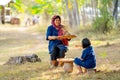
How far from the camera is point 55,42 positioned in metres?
10.9

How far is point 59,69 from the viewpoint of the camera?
34.5ft

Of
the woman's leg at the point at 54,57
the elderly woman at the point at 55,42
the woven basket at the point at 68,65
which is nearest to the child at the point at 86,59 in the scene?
the woven basket at the point at 68,65

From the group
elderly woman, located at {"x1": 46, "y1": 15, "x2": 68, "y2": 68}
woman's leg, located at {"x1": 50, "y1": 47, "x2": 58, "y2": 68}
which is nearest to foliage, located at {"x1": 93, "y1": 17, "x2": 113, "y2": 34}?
elderly woman, located at {"x1": 46, "y1": 15, "x2": 68, "y2": 68}

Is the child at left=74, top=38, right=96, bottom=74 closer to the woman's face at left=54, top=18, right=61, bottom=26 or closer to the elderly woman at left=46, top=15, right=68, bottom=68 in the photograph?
the elderly woman at left=46, top=15, right=68, bottom=68

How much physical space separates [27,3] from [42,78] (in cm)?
5323

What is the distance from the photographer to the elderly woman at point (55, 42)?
10.7 meters

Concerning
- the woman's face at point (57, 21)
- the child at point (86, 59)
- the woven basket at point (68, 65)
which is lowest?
the woven basket at point (68, 65)

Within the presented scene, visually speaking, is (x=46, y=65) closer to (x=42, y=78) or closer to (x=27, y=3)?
(x=42, y=78)

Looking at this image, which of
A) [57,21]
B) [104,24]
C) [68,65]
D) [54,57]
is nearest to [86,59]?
[68,65]

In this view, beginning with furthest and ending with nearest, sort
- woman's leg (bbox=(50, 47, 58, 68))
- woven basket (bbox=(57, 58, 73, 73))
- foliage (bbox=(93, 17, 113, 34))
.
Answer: foliage (bbox=(93, 17, 113, 34)) → woman's leg (bbox=(50, 47, 58, 68)) → woven basket (bbox=(57, 58, 73, 73))

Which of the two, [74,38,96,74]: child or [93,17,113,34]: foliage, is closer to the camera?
[74,38,96,74]: child

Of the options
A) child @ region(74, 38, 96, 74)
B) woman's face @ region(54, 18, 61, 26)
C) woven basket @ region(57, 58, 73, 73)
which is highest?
woman's face @ region(54, 18, 61, 26)

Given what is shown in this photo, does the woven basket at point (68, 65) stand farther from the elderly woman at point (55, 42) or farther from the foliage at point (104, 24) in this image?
the foliage at point (104, 24)

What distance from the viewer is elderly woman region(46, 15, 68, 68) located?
1074 cm
